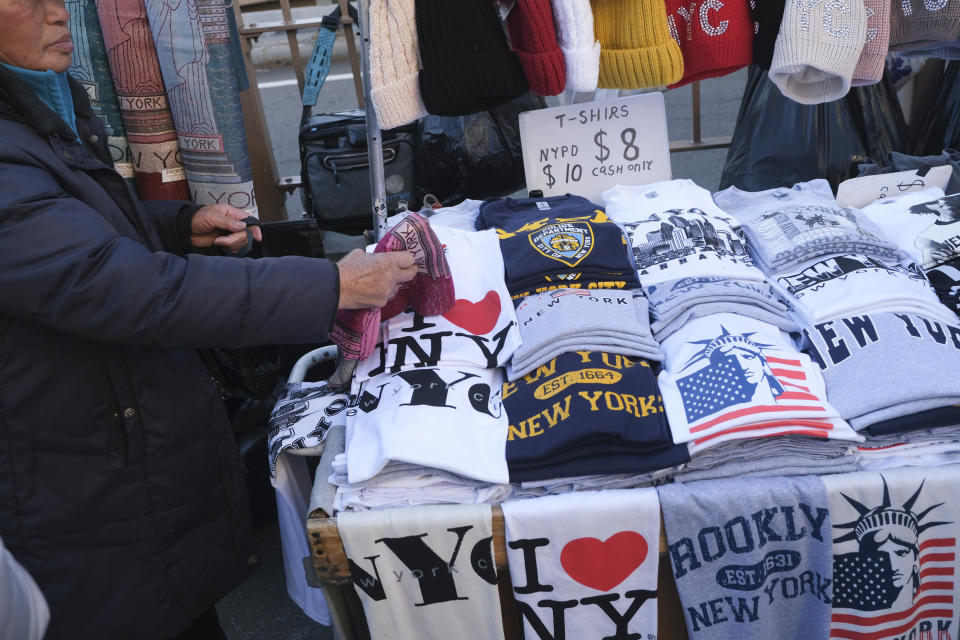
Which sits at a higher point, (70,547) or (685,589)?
(70,547)

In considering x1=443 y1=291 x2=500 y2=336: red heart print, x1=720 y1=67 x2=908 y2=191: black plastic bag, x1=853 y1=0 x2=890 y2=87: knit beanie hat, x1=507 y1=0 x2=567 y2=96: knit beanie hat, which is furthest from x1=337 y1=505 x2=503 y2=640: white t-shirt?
x1=720 y1=67 x2=908 y2=191: black plastic bag

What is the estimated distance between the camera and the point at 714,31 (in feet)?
6.97

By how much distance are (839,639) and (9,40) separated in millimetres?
2039

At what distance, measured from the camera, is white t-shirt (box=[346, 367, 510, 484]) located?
4.94 feet

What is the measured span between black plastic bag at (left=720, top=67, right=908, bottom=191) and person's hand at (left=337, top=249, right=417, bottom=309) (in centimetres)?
195

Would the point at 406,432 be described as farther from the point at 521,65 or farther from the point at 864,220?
the point at 864,220

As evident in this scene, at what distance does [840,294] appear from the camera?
176 cm

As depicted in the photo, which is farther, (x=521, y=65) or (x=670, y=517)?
(x=521, y=65)

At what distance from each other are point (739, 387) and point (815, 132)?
1810 millimetres

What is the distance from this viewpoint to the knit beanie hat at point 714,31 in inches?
83.0

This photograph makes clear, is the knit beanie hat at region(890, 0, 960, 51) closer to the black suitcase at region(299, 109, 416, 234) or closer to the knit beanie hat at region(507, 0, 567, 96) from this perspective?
the knit beanie hat at region(507, 0, 567, 96)

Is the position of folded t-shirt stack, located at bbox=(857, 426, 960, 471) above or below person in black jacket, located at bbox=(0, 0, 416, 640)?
below

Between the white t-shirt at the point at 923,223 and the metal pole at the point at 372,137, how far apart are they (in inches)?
55.1

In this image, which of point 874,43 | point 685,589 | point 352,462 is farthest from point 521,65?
point 685,589
